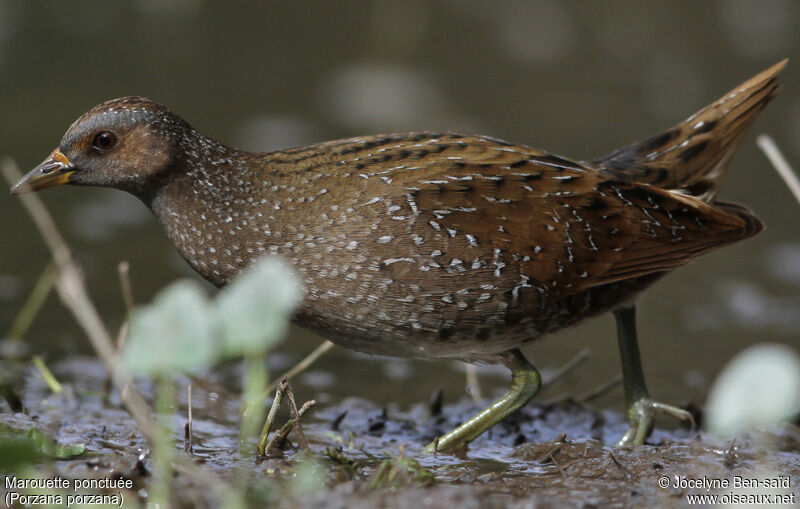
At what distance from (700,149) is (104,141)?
2612 mm

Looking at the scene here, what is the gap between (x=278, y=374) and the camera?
19.2ft

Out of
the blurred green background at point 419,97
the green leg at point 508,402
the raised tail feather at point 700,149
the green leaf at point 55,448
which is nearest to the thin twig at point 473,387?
the blurred green background at point 419,97

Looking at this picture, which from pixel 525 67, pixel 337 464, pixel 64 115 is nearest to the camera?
pixel 337 464

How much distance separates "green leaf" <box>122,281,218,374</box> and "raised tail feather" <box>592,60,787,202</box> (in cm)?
277

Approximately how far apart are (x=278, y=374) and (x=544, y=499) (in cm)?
243

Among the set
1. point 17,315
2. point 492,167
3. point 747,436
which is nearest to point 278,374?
point 17,315

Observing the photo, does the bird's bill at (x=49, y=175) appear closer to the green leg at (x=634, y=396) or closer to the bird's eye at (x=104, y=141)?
the bird's eye at (x=104, y=141)

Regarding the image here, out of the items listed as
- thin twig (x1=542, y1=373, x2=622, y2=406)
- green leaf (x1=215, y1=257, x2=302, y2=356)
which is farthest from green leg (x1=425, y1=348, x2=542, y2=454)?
green leaf (x1=215, y1=257, x2=302, y2=356)

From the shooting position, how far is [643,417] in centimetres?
516

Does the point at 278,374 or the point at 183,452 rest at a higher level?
the point at 278,374

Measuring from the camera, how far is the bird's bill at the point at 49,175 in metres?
4.51

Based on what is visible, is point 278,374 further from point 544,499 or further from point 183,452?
point 544,499

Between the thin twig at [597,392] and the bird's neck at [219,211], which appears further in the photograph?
the thin twig at [597,392]

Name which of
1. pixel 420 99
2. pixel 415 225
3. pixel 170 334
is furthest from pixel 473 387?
pixel 420 99
